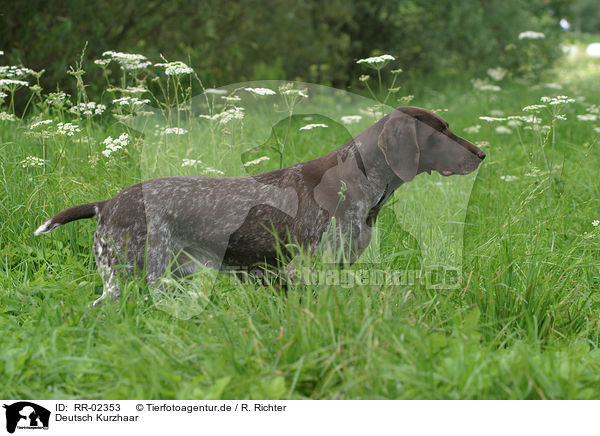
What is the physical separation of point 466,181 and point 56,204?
3521 mm

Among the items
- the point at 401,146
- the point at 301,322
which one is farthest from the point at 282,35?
the point at 301,322

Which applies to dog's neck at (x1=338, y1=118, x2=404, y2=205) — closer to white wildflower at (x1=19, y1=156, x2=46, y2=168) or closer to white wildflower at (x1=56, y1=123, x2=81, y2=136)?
white wildflower at (x1=56, y1=123, x2=81, y2=136)

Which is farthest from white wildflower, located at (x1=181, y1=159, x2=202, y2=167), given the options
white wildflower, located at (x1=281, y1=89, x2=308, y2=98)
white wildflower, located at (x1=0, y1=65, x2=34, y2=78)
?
white wildflower, located at (x1=0, y1=65, x2=34, y2=78)

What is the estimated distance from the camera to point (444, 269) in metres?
3.54

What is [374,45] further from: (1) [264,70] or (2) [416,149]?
(2) [416,149]

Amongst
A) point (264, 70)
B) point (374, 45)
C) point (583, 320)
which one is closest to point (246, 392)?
point (583, 320)

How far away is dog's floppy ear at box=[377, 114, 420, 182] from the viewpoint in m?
3.32

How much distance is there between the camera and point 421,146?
11.2ft

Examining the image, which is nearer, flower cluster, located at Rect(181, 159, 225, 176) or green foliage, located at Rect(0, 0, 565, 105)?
flower cluster, located at Rect(181, 159, 225, 176)
